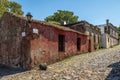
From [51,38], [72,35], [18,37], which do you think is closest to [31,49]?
[18,37]

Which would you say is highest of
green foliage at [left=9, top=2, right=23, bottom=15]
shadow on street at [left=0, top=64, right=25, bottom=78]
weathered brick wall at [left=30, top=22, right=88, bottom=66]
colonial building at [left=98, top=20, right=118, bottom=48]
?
green foliage at [left=9, top=2, right=23, bottom=15]

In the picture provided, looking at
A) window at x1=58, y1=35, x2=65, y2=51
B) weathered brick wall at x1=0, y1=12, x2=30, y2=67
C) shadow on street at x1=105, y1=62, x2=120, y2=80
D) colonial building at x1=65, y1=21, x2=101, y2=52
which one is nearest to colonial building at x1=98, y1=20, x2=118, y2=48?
colonial building at x1=65, y1=21, x2=101, y2=52

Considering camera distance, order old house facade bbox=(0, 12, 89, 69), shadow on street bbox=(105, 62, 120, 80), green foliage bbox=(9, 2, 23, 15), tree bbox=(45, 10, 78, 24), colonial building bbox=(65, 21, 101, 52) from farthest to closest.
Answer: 1. tree bbox=(45, 10, 78, 24)
2. green foliage bbox=(9, 2, 23, 15)
3. colonial building bbox=(65, 21, 101, 52)
4. old house facade bbox=(0, 12, 89, 69)
5. shadow on street bbox=(105, 62, 120, 80)

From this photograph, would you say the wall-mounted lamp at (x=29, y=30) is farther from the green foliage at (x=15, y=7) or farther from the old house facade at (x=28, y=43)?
the green foliage at (x=15, y=7)

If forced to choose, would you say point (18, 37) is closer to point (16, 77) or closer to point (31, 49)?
point (31, 49)

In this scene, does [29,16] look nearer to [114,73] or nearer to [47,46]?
[47,46]

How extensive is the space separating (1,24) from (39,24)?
4.64 meters

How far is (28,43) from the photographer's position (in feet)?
63.9

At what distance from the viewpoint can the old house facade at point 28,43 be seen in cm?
1956

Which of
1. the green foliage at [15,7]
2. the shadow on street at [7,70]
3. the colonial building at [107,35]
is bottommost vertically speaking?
the shadow on street at [7,70]

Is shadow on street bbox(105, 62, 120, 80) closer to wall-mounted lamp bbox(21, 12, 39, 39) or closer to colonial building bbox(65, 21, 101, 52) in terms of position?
wall-mounted lamp bbox(21, 12, 39, 39)

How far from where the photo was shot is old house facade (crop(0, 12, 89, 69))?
1956 cm

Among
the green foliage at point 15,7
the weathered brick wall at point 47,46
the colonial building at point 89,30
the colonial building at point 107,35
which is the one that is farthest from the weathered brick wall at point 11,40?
the colonial building at point 107,35

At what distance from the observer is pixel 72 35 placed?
1072 inches
